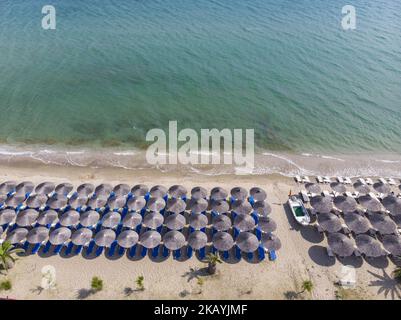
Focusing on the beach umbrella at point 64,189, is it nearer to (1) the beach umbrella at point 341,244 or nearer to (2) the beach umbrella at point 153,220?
(2) the beach umbrella at point 153,220

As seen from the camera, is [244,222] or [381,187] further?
[381,187]

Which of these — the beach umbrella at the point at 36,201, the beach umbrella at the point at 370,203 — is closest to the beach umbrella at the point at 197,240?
the beach umbrella at the point at 36,201

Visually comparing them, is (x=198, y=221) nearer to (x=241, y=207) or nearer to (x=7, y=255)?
(x=241, y=207)

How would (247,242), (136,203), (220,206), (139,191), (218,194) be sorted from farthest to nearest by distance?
(139,191) → (218,194) → (220,206) → (136,203) → (247,242)

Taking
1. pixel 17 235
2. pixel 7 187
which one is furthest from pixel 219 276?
pixel 7 187

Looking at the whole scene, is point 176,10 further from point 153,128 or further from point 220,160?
point 220,160

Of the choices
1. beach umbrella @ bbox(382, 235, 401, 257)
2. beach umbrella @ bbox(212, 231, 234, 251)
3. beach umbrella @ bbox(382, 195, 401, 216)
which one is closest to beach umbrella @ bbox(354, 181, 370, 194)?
beach umbrella @ bbox(382, 195, 401, 216)
